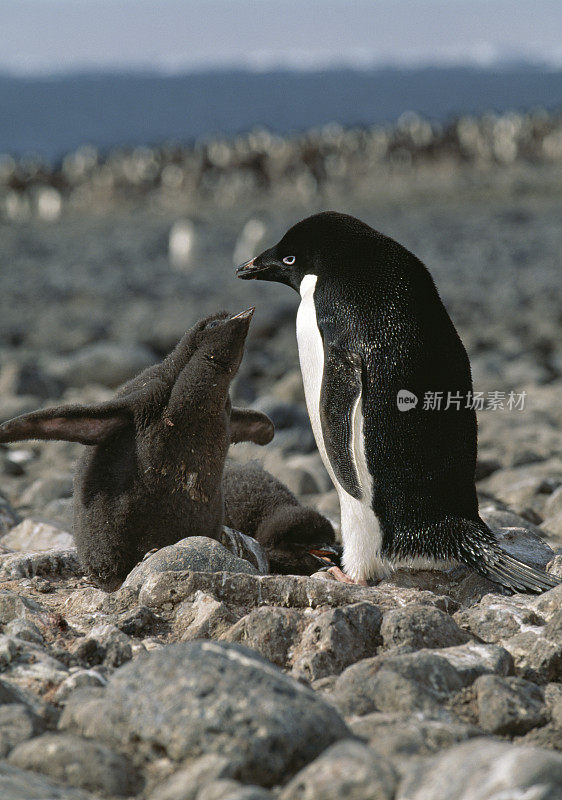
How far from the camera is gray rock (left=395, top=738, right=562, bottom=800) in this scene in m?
1.63

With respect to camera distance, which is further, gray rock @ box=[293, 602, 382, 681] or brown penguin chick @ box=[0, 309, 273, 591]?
brown penguin chick @ box=[0, 309, 273, 591]

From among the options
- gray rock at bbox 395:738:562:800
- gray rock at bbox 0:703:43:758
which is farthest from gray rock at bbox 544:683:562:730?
gray rock at bbox 0:703:43:758

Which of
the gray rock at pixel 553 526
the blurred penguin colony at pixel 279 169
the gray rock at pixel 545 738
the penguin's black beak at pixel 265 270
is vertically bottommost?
the gray rock at pixel 553 526

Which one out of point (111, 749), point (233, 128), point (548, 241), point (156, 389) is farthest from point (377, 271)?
point (233, 128)

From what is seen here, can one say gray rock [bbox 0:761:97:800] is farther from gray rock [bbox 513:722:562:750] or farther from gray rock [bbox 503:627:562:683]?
gray rock [bbox 503:627:562:683]

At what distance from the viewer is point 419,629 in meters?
2.62

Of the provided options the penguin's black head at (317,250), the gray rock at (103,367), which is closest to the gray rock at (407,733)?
the penguin's black head at (317,250)

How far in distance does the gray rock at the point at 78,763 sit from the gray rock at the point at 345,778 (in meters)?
0.34

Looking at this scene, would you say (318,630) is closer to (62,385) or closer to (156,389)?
(156,389)

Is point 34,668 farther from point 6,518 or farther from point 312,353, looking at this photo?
point 6,518

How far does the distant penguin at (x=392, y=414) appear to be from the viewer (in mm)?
3438

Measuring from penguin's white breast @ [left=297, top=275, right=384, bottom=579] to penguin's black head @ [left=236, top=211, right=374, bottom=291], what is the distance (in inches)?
3.1

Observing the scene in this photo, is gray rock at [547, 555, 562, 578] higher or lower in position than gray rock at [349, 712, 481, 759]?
lower

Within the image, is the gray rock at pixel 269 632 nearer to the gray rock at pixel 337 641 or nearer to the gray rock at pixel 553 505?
the gray rock at pixel 337 641
